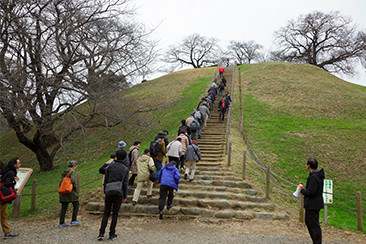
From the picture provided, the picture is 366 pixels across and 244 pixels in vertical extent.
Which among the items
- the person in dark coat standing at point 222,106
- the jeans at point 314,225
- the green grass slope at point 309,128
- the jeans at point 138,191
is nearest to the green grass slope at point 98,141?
the jeans at point 138,191

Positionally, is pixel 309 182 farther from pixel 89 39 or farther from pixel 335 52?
pixel 335 52

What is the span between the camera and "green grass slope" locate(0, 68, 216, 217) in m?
9.90

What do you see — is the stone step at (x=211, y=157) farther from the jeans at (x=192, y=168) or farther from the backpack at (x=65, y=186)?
the backpack at (x=65, y=186)

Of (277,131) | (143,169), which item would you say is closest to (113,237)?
(143,169)

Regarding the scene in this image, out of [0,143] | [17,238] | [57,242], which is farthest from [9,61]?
[0,143]

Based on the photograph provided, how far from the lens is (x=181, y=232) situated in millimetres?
6156

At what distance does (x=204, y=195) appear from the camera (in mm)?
8039

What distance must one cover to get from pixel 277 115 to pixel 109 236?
52.2ft

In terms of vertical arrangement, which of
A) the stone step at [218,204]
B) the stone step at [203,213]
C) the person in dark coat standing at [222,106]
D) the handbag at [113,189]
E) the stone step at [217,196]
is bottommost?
the stone step at [203,213]

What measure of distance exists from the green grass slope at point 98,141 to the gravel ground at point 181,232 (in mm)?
1580

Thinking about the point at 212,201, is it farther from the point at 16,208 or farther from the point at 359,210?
the point at 16,208

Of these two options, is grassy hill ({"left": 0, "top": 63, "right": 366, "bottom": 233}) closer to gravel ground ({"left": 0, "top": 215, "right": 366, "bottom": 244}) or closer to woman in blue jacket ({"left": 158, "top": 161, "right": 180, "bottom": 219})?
gravel ground ({"left": 0, "top": 215, "right": 366, "bottom": 244})

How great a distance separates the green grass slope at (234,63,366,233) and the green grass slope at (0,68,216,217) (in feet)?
17.9

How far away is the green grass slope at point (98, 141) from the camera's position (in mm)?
9897
